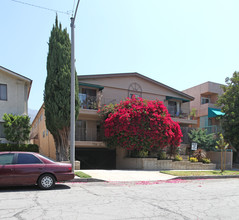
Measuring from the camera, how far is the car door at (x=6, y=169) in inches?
317

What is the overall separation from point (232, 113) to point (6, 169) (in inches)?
757

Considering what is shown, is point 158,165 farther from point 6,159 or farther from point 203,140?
point 6,159

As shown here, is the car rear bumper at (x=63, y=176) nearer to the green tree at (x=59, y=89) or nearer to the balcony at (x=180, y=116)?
the green tree at (x=59, y=89)

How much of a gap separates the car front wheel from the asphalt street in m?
0.26

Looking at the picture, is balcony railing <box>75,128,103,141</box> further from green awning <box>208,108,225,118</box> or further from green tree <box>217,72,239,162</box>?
green awning <box>208,108,225,118</box>

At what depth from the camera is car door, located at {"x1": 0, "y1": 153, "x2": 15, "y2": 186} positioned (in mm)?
8047

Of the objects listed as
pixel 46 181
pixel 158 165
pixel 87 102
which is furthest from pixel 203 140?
pixel 46 181

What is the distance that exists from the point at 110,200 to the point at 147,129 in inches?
397

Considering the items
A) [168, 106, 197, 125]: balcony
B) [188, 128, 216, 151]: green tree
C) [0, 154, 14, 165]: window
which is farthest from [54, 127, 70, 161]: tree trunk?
[168, 106, 197, 125]: balcony

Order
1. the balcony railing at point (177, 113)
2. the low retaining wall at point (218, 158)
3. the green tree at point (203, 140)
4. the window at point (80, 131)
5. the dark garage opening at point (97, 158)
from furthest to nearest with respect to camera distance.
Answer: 1. the balcony railing at point (177, 113)
2. the green tree at point (203, 140)
3. the low retaining wall at point (218, 158)
4. the dark garage opening at point (97, 158)
5. the window at point (80, 131)

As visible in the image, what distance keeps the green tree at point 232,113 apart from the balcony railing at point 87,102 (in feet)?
39.5

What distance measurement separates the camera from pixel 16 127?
15.6 metres

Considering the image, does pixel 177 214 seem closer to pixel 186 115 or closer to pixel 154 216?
pixel 154 216

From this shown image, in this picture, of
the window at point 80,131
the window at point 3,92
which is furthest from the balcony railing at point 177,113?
the window at point 3,92
